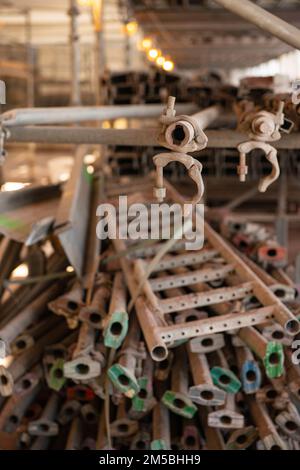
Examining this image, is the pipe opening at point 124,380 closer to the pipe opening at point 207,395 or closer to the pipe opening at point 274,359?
the pipe opening at point 207,395

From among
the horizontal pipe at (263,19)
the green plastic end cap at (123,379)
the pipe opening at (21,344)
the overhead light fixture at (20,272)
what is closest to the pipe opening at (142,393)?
the green plastic end cap at (123,379)

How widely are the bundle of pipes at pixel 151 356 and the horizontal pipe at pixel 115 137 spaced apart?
30.3 inches

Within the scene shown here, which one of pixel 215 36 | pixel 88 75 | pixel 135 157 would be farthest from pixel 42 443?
pixel 88 75

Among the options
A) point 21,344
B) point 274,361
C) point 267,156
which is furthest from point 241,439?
point 267,156

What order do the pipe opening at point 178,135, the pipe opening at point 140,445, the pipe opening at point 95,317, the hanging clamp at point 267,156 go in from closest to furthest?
1. the pipe opening at point 178,135
2. the hanging clamp at point 267,156
3. the pipe opening at point 140,445
4. the pipe opening at point 95,317

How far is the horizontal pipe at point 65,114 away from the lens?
329cm

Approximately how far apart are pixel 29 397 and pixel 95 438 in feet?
1.64

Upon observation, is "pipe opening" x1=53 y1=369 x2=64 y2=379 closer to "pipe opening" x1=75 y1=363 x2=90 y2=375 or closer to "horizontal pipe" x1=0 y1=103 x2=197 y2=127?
"pipe opening" x1=75 y1=363 x2=90 y2=375

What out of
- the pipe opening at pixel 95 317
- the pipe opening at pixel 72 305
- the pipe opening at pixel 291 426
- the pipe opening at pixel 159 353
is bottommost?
the pipe opening at pixel 291 426

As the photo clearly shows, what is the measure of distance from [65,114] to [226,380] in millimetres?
1791

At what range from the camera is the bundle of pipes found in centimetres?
348

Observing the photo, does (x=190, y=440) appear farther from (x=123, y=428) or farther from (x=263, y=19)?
(x=263, y=19)

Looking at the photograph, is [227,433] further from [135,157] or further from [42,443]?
[135,157]
